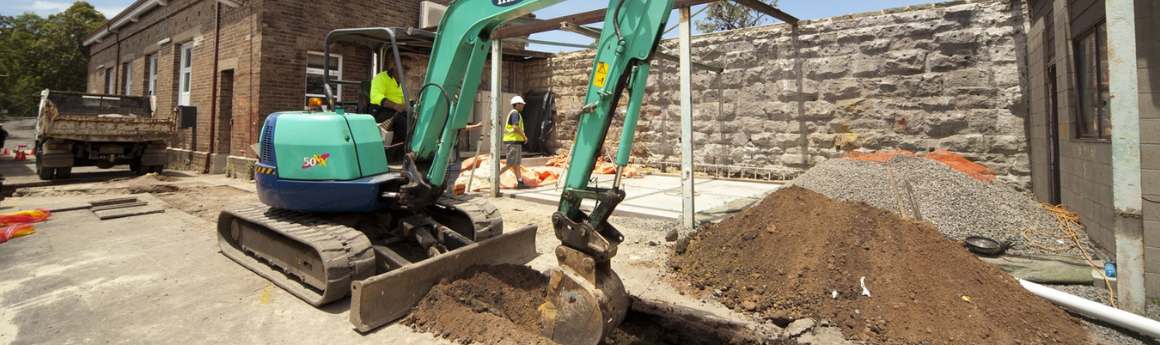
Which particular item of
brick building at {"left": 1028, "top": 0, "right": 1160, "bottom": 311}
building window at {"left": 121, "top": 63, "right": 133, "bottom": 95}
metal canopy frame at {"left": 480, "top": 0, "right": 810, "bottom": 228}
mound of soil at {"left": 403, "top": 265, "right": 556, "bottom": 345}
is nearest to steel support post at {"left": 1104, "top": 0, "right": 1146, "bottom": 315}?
brick building at {"left": 1028, "top": 0, "right": 1160, "bottom": 311}

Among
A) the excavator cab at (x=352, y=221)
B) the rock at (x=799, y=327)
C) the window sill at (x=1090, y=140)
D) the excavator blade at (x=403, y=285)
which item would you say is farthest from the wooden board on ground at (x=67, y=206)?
the window sill at (x=1090, y=140)

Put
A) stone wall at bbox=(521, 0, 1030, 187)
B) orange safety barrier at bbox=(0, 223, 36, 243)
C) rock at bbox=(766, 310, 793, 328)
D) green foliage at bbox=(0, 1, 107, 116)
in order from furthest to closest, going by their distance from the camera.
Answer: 1. green foliage at bbox=(0, 1, 107, 116)
2. stone wall at bbox=(521, 0, 1030, 187)
3. orange safety barrier at bbox=(0, 223, 36, 243)
4. rock at bbox=(766, 310, 793, 328)

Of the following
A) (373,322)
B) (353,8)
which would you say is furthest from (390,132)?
(353,8)

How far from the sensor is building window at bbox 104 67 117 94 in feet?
69.3

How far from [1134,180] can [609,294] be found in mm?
3488

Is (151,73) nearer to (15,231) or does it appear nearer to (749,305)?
(15,231)

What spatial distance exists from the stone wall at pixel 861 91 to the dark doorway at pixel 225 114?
32.5 ft

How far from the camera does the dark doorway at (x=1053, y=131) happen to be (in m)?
6.71

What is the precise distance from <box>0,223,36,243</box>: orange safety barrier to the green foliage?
33.8 metres

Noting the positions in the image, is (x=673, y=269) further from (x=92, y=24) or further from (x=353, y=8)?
(x=92, y=24)

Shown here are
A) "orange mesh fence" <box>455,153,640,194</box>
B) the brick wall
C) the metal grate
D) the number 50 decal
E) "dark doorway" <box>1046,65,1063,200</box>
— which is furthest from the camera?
the brick wall

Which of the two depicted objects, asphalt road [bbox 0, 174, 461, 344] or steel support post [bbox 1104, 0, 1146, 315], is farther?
steel support post [bbox 1104, 0, 1146, 315]

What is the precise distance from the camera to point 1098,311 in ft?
11.3

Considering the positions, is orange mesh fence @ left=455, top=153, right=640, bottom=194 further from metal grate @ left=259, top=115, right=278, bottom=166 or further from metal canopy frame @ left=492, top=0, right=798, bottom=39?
metal grate @ left=259, top=115, right=278, bottom=166
